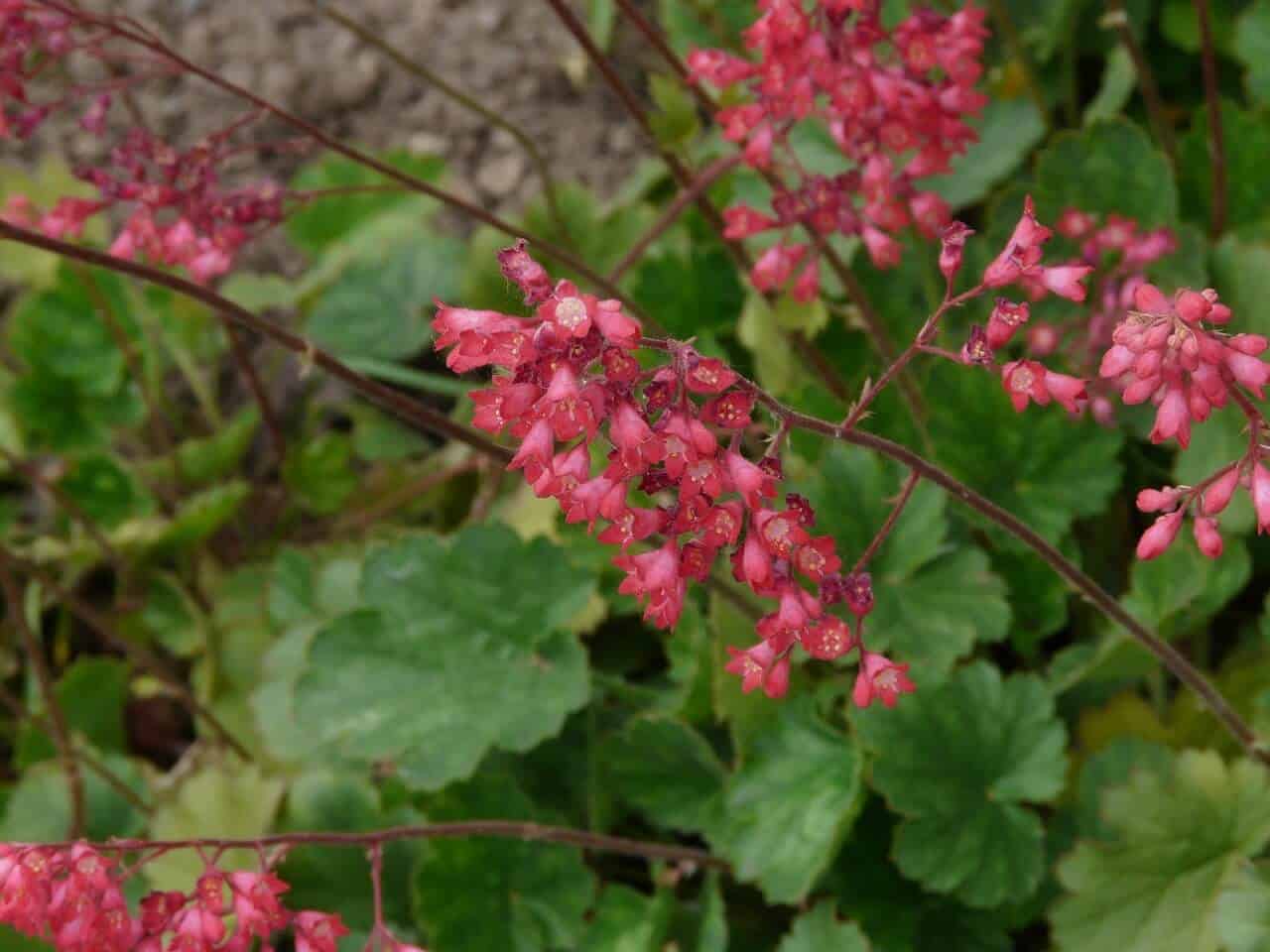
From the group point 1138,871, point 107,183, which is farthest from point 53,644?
point 1138,871

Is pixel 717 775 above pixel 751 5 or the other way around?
the other way around

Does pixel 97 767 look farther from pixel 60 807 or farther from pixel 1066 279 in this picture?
pixel 1066 279

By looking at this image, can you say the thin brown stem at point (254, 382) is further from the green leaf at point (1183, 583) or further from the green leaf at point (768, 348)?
the green leaf at point (1183, 583)

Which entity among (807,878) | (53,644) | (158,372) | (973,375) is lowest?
(53,644)

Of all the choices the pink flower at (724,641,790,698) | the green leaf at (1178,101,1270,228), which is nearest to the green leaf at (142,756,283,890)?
the pink flower at (724,641,790,698)

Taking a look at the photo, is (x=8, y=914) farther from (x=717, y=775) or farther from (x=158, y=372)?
(x=158, y=372)

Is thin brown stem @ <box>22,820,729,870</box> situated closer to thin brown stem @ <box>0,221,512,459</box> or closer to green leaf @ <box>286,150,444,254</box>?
thin brown stem @ <box>0,221,512,459</box>

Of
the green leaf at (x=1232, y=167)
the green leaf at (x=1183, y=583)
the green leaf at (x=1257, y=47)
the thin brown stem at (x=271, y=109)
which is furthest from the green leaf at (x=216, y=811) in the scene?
the green leaf at (x=1257, y=47)
